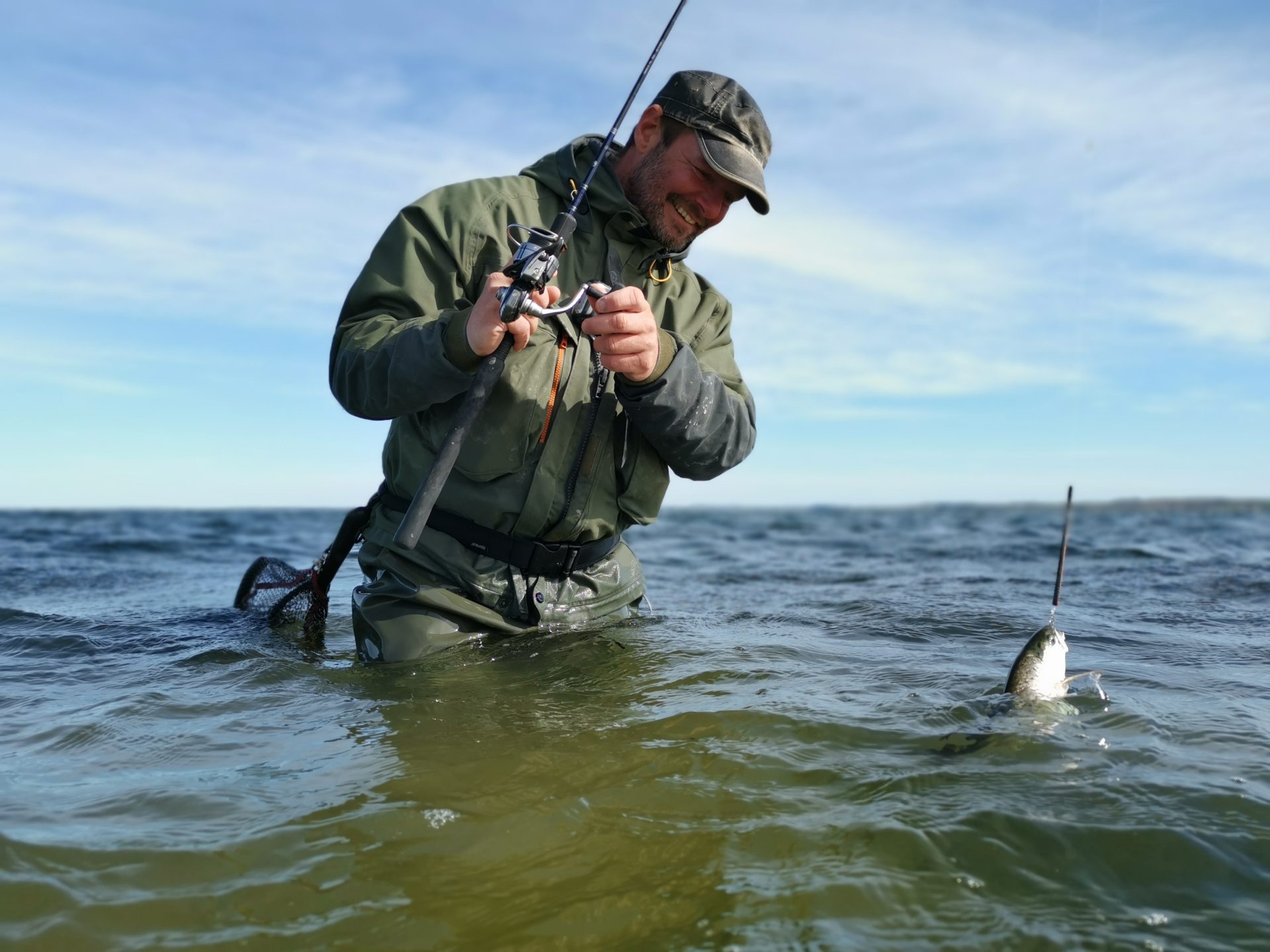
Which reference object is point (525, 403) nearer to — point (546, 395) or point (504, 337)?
point (546, 395)

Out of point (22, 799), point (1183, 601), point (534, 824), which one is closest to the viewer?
point (534, 824)

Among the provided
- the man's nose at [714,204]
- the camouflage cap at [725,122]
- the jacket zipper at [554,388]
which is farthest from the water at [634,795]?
the camouflage cap at [725,122]

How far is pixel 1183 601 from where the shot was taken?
24.1ft

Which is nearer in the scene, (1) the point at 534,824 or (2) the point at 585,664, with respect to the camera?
(1) the point at 534,824

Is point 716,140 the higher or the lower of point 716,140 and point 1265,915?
the higher

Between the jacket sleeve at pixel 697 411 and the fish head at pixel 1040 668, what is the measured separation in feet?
4.61

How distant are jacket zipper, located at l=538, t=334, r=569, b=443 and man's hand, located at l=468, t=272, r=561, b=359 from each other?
469mm

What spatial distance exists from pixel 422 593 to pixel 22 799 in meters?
1.68

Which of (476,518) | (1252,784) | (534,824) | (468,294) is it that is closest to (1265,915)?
(1252,784)

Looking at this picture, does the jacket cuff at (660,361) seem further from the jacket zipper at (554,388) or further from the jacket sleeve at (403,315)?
the jacket sleeve at (403,315)

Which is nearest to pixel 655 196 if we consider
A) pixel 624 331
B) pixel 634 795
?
pixel 624 331

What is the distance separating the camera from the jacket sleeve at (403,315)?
11.9ft

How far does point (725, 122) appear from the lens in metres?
4.12

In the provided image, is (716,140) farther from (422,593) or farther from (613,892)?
(613,892)
